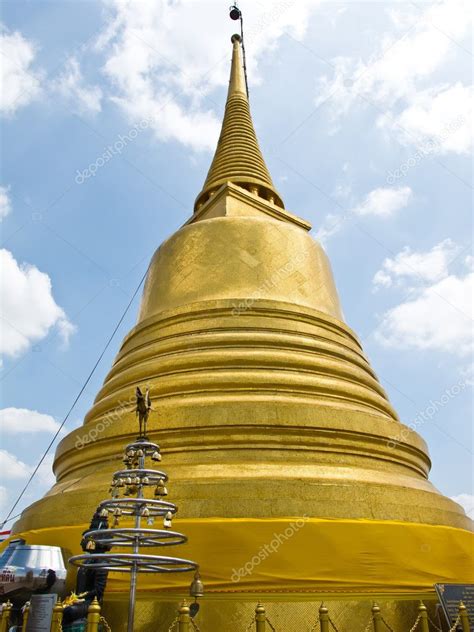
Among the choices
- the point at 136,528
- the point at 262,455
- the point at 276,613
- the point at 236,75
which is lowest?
the point at 276,613

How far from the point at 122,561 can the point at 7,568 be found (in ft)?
4.02

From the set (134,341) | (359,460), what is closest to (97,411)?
(134,341)

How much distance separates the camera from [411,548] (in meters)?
4.57

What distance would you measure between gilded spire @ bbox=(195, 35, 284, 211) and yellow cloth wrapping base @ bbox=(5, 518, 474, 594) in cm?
777

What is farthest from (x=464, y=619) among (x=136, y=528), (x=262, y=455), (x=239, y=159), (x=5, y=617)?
(x=239, y=159)

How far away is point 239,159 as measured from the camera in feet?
38.3

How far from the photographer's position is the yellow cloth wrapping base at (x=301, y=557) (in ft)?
14.2

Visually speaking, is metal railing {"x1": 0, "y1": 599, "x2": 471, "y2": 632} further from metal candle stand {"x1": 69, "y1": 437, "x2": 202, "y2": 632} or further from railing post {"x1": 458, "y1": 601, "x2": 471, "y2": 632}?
metal candle stand {"x1": 69, "y1": 437, "x2": 202, "y2": 632}

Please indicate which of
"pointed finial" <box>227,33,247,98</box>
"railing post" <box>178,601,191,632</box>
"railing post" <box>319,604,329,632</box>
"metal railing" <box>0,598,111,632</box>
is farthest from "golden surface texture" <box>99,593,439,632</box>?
"pointed finial" <box>227,33,247,98</box>

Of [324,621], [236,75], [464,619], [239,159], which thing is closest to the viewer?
[324,621]

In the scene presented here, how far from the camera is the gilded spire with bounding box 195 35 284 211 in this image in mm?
11148

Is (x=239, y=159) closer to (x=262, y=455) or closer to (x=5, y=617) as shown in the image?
(x=262, y=455)

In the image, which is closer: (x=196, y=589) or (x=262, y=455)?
(x=196, y=589)

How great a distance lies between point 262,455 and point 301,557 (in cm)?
107
